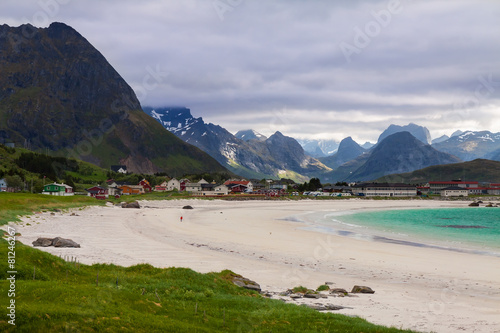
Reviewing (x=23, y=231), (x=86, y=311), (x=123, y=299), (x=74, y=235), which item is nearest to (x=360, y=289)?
(x=123, y=299)

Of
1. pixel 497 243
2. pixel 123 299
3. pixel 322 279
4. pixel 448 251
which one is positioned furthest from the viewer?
pixel 497 243

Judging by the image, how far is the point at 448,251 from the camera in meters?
48.7

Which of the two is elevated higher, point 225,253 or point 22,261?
point 22,261

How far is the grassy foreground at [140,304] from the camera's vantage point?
1394 cm

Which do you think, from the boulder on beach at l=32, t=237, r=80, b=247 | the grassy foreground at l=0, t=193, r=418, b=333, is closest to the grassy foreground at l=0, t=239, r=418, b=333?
the grassy foreground at l=0, t=193, r=418, b=333

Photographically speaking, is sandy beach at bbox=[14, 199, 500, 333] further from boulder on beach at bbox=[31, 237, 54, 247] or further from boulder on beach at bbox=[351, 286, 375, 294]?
boulder on beach at bbox=[31, 237, 54, 247]

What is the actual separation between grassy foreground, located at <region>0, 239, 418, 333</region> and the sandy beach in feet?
16.8

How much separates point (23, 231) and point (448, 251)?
171 ft

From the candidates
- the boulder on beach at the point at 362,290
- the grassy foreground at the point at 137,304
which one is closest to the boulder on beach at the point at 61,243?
the grassy foreground at the point at 137,304

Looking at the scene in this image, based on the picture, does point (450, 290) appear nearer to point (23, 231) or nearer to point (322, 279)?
point (322, 279)

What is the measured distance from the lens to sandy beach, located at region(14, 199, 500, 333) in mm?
23641

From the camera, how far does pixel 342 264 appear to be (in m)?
39.2

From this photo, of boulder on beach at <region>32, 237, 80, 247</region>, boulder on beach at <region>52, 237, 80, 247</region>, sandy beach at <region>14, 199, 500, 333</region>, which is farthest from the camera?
boulder on beach at <region>52, 237, 80, 247</region>

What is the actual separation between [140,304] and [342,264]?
86.1 feet
